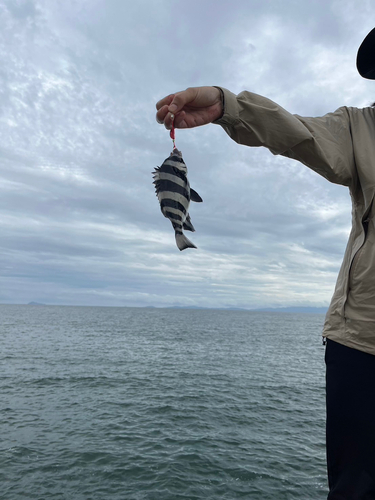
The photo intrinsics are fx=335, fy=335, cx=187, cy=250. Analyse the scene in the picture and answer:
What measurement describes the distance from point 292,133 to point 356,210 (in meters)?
0.81

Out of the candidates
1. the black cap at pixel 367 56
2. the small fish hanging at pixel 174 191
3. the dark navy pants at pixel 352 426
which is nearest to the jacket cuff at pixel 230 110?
the small fish hanging at pixel 174 191

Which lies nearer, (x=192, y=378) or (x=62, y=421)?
(x=62, y=421)

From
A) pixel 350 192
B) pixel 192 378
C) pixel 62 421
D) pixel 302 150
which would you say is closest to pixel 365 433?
pixel 350 192

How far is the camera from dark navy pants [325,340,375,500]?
223 cm

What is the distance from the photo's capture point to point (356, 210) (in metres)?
2.58

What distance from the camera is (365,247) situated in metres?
2.33

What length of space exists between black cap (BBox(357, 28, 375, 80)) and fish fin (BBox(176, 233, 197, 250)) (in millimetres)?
Result: 1916

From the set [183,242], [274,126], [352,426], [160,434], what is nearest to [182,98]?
[274,126]

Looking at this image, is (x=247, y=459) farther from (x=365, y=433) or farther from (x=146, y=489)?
(x=365, y=433)

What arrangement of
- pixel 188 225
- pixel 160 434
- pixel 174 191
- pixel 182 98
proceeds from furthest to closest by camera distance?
pixel 160 434, pixel 188 225, pixel 174 191, pixel 182 98

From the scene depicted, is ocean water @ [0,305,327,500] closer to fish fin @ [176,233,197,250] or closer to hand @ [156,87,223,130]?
fish fin @ [176,233,197,250]

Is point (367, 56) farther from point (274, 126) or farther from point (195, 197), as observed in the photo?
point (195, 197)

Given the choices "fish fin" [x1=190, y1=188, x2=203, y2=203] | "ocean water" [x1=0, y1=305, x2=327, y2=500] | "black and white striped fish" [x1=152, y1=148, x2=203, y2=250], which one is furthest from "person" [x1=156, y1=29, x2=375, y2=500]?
"ocean water" [x1=0, y1=305, x2=327, y2=500]

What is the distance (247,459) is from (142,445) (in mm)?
4100
